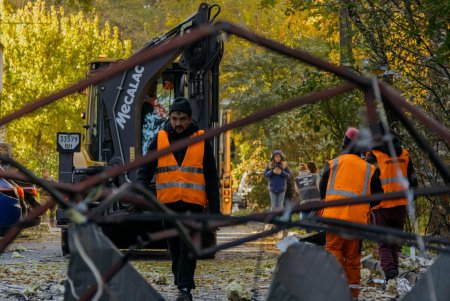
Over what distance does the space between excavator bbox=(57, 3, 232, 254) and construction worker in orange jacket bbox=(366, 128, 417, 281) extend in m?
5.17

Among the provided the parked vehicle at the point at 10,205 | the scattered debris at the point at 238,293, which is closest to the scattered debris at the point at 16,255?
the parked vehicle at the point at 10,205

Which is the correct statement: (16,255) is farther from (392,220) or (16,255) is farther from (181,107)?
(181,107)

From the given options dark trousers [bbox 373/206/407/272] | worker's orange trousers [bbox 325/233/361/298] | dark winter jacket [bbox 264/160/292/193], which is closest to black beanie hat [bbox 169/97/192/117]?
worker's orange trousers [bbox 325/233/361/298]

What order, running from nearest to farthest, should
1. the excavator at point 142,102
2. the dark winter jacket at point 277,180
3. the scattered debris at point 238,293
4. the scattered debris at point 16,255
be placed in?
1. the scattered debris at point 238,293
2. the excavator at point 142,102
3. the scattered debris at point 16,255
4. the dark winter jacket at point 277,180

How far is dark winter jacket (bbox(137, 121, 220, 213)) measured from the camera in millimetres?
10875

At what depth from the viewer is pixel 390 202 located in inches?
510

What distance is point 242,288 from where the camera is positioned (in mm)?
12094

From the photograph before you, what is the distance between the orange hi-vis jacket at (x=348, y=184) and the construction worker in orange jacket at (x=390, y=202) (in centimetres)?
125

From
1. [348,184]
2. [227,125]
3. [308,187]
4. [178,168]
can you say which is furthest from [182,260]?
[308,187]

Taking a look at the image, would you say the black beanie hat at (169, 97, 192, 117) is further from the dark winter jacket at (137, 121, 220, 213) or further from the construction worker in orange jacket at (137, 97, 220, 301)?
the dark winter jacket at (137, 121, 220, 213)

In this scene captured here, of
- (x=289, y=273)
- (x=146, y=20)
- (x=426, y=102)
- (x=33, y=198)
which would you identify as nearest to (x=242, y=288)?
(x=426, y=102)

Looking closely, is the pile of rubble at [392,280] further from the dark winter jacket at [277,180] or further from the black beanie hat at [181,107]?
the dark winter jacket at [277,180]

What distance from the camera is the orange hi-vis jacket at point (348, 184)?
11172mm

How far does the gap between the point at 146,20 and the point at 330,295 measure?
57021 mm
